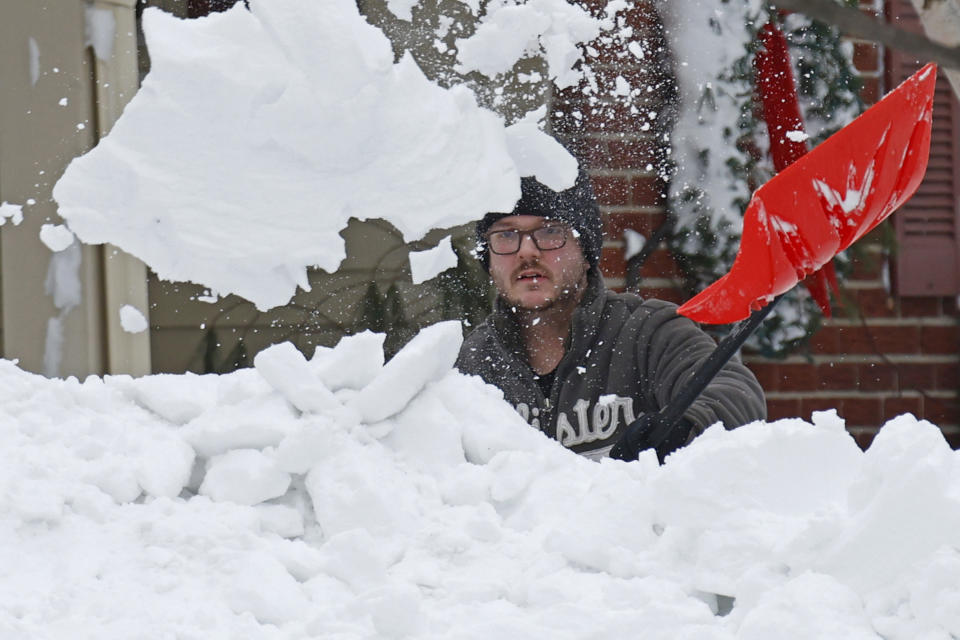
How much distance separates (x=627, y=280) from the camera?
121 inches

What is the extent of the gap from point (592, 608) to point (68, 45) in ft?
4.79

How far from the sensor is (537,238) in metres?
2.33

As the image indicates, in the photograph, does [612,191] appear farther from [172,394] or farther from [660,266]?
[172,394]

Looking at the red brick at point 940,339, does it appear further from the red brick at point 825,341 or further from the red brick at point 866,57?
the red brick at point 866,57

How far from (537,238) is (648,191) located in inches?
34.6

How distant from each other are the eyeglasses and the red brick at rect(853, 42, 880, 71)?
4.97 ft

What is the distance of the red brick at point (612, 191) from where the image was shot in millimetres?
3008

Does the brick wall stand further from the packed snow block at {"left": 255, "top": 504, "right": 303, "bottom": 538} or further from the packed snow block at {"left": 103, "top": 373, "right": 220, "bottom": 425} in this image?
the packed snow block at {"left": 255, "top": 504, "right": 303, "bottom": 538}

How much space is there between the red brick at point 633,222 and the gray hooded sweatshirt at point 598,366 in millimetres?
675

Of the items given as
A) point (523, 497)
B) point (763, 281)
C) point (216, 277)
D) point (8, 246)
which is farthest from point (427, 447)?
point (8, 246)

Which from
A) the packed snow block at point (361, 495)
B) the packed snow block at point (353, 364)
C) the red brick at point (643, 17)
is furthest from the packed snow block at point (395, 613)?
the red brick at point (643, 17)

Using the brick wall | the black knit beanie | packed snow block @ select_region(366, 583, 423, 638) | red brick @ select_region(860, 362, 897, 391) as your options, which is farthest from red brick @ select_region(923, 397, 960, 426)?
packed snow block @ select_region(366, 583, 423, 638)

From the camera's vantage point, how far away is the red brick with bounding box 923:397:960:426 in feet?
11.3

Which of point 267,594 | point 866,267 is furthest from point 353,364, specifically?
point 866,267
